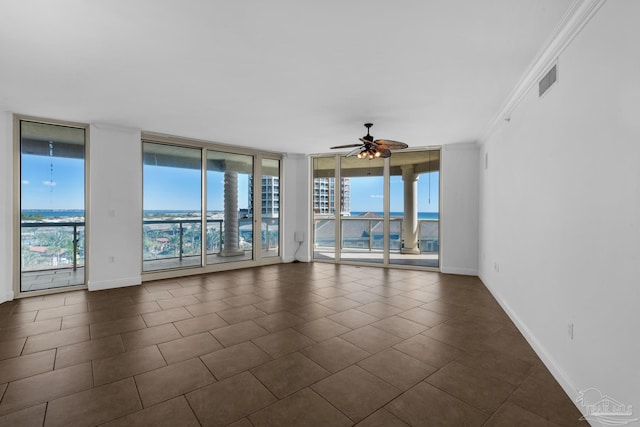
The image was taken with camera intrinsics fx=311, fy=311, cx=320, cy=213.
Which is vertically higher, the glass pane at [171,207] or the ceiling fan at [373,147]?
the ceiling fan at [373,147]

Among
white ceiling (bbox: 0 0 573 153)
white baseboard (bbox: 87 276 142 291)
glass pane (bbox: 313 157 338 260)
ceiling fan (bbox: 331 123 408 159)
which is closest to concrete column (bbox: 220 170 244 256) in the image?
white baseboard (bbox: 87 276 142 291)

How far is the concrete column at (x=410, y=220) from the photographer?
761 centimetres

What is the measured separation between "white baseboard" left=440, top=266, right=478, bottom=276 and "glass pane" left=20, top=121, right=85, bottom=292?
666 cm

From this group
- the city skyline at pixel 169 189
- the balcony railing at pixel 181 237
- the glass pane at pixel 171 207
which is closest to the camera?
the city skyline at pixel 169 189

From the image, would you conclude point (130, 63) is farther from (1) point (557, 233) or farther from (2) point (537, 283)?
(2) point (537, 283)

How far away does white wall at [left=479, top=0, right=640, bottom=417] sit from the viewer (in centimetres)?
159

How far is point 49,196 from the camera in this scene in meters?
4.95

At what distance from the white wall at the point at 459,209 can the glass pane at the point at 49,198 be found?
259 inches

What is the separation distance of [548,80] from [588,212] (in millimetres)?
1338

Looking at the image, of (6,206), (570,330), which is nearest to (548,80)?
(570,330)

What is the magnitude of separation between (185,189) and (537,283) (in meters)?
5.85

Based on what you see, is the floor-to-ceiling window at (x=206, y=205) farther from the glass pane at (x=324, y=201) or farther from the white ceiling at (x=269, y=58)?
the white ceiling at (x=269, y=58)

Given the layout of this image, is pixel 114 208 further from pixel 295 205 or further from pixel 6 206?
pixel 295 205

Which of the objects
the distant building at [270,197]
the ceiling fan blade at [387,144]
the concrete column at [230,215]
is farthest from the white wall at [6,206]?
the ceiling fan blade at [387,144]
